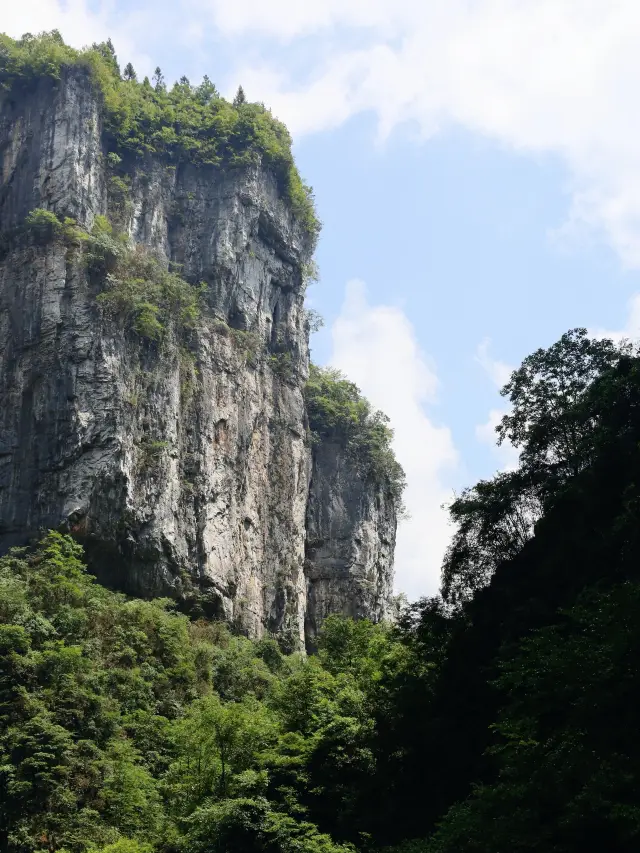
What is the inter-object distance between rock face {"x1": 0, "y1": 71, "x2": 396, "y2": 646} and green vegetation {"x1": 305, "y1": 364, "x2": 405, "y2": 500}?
107cm

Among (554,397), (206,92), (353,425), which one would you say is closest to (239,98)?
(206,92)

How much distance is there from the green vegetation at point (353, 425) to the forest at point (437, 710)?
24559 millimetres

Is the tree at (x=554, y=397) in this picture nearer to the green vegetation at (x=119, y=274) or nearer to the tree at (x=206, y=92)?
the green vegetation at (x=119, y=274)

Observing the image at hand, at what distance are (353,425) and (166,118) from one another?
17990 mm

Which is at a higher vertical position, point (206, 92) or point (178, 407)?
point (206, 92)

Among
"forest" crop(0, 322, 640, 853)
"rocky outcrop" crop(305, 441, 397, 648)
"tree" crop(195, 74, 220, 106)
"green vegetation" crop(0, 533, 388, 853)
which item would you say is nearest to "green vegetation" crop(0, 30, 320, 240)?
"tree" crop(195, 74, 220, 106)

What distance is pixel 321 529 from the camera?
1957 inches

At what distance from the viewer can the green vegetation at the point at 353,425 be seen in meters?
51.6

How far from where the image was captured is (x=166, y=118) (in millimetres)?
47562

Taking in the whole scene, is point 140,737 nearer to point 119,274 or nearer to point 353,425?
point 119,274

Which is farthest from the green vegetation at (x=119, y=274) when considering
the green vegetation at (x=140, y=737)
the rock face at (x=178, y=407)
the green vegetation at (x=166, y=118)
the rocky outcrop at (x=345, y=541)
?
the rocky outcrop at (x=345, y=541)

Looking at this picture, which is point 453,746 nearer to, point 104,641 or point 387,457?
point 104,641

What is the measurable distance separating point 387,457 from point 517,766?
3830 cm

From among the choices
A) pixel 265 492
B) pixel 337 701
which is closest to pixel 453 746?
pixel 337 701
